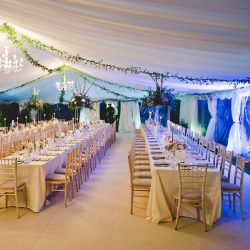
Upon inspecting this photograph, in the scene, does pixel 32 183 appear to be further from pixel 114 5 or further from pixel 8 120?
pixel 8 120

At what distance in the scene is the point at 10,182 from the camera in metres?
5.16

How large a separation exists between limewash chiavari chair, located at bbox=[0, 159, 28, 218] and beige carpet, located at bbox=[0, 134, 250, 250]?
0.34 meters

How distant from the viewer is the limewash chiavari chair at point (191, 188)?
4.56 metres

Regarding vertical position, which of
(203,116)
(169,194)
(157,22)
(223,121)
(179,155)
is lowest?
(169,194)

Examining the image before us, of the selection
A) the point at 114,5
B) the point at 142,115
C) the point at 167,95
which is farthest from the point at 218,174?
the point at 142,115

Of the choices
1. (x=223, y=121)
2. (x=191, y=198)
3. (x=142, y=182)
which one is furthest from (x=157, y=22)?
(x=223, y=121)

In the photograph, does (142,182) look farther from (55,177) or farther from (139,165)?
(55,177)

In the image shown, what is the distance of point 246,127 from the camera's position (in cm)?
1197

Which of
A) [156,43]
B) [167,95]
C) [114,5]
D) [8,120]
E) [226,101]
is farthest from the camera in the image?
[8,120]

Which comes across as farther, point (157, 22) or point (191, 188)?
point (191, 188)

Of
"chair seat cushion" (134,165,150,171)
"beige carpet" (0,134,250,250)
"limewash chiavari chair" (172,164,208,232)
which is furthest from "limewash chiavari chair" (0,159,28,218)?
"limewash chiavari chair" (172,164,208,232)

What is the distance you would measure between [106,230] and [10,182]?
185 centimetres

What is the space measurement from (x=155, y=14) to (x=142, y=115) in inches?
681

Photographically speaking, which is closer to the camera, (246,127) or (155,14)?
(155,14)
